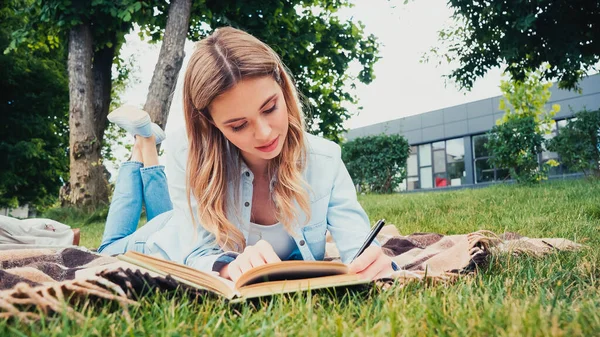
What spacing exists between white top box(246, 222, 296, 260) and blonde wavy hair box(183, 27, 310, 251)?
0.08 m

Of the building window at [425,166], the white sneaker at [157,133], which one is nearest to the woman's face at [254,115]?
the white sneaker at [157,133]

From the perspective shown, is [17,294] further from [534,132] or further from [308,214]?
[534,132]

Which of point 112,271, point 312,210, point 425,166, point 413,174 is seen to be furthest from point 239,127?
point 413,174

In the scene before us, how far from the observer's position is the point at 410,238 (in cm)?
344

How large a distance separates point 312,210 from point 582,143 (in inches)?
372

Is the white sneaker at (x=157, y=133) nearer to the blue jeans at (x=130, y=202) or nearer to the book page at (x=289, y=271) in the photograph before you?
the blue jeans at (x=130, y=202)

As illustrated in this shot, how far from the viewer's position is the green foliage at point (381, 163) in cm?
1407

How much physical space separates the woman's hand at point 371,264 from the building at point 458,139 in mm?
20096

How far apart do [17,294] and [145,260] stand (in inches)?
15.6

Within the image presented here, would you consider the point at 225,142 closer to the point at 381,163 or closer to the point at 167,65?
the point at 167,65

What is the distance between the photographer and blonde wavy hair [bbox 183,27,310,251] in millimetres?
2197

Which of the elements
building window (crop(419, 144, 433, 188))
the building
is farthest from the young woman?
building window (crop(419, 144, 433, 188))

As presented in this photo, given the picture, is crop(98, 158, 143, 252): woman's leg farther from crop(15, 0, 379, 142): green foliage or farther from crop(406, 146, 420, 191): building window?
crop(406, 146, 420, 191): building window

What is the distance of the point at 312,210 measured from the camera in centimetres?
239
